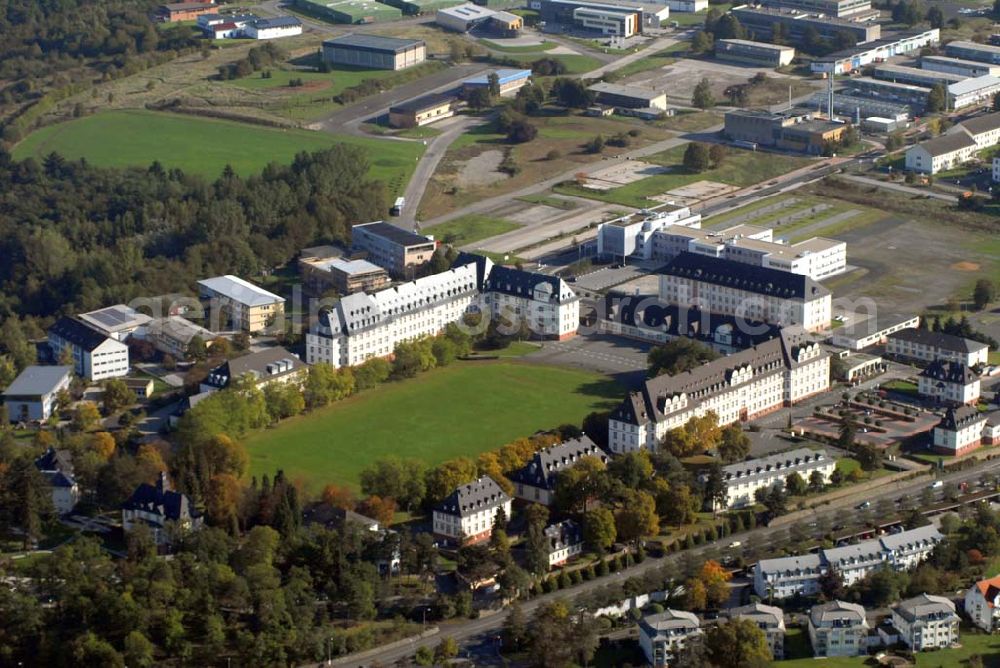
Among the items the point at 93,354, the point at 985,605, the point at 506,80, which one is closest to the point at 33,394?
the point at 93,354

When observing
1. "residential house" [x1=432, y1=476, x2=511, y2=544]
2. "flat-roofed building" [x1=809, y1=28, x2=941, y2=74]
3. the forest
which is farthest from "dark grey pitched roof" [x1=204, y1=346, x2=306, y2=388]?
"flat-roofed building" [x1=809, y1=28, x2=941, y2=74]

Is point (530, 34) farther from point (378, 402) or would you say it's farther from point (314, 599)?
point (314, 599)

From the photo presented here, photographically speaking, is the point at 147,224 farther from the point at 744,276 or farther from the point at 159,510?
the point at 159,510

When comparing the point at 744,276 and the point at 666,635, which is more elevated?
the point at 744,276

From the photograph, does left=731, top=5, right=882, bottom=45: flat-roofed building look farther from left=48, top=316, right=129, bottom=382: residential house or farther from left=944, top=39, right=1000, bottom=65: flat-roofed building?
left=48, top=316, right=129, bottom=382: residential house

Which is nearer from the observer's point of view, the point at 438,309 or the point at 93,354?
the point at 93,354
